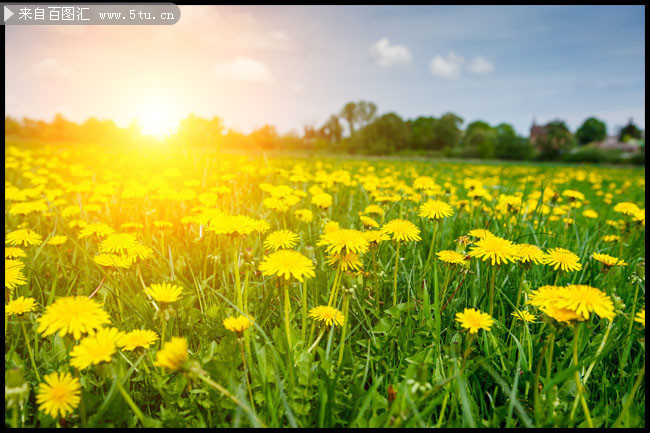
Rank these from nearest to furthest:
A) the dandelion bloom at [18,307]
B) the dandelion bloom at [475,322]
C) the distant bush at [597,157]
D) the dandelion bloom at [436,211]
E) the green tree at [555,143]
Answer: the dandelion bloom at [475,322] → the dandelion bloom at [18,307] → the dandelion bloom at [436,211] → the distant bush at [597,157] → the green tree at [555,143]

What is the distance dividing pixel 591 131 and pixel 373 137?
4694cm

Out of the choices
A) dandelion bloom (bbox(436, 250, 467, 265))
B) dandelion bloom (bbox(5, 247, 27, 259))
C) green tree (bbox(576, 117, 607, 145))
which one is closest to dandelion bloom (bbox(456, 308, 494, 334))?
dandelion bloom (bbox(436, 250, 467, 265))

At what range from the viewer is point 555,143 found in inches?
1261

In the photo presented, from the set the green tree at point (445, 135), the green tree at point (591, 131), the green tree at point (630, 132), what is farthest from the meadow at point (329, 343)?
the green tree at point (630, 132)

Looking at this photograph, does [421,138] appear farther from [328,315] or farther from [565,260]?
[328,315]

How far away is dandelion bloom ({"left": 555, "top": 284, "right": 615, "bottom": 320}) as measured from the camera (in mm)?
790

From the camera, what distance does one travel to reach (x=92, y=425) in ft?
2.67

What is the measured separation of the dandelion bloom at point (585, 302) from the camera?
0.79m

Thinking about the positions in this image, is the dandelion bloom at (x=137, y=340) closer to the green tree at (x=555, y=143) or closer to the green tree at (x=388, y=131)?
the green tree at (x=388, y=131)

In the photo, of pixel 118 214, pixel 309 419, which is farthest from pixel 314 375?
pixel 118 214

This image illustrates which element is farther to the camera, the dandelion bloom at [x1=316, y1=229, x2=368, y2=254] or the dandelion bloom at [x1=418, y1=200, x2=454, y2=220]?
the dandelion bloom at [x1=418, y1=200, x2=454, y2=220]

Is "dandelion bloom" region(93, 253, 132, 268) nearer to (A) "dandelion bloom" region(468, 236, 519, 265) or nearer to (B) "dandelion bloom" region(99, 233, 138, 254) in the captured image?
(B) "dandelion bloom" region(99, 233, 138, 254)

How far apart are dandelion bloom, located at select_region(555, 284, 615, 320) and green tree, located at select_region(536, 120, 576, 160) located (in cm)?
3511

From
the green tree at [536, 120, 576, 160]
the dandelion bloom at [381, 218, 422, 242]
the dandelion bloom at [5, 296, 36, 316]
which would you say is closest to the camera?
the dandelion bloom at [5, 296, 36, 316]
